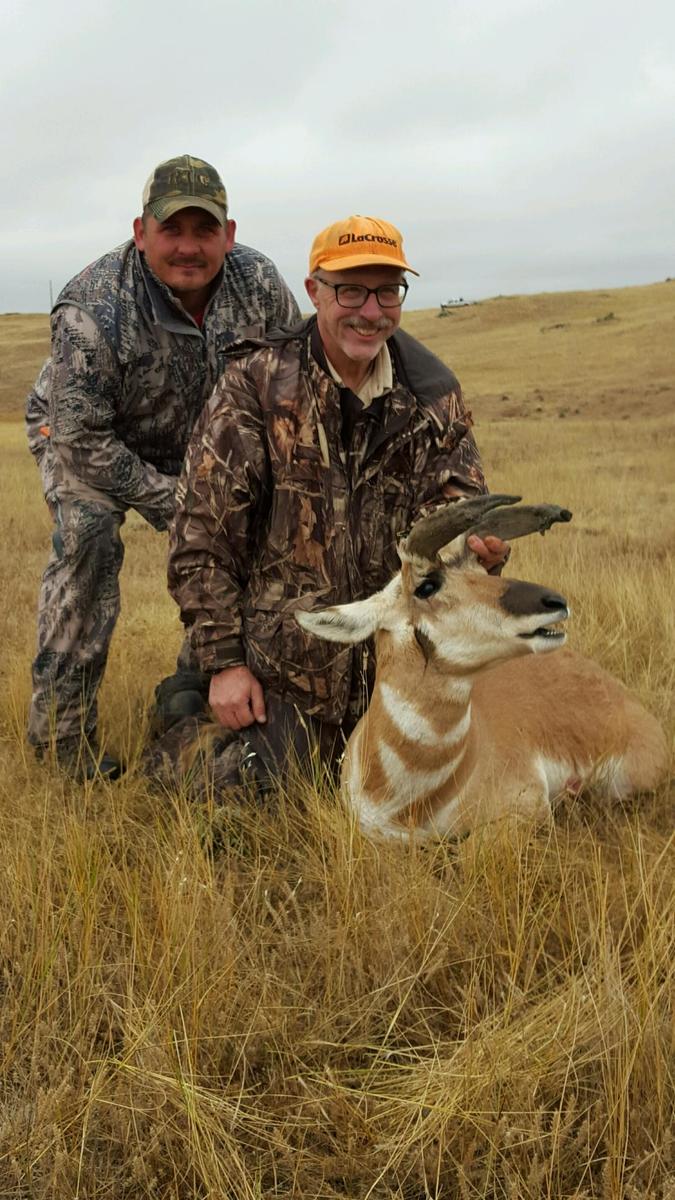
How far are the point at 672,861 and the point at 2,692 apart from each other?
3709 mm

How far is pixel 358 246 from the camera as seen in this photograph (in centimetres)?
409

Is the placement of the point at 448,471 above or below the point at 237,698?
above

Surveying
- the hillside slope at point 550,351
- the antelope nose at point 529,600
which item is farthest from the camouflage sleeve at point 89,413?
the hillside slope at point 550,351

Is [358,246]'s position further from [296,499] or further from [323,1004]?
[323,1004]

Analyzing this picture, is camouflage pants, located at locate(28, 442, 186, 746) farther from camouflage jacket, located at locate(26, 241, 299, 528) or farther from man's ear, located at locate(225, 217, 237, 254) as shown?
man's ear, located at locate(225, 217, 237, 254)

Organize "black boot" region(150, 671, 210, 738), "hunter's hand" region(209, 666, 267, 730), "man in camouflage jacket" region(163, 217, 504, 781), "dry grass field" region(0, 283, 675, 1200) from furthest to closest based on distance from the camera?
"black boot" region(150, 671, 210, 738) → "hunter's hand" region(209, 666, 267, 730) → "man in camouflage jacket" region(163, 217, 504, 781) → "dry grass field" region(0, 283, 675, 1200)

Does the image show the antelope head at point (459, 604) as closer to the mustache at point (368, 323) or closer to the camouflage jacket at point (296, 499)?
the camouflage jacket at point (296, 499)

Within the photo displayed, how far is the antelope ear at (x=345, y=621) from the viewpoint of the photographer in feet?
12.5

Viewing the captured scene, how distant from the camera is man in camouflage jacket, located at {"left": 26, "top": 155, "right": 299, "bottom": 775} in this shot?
4.79 m

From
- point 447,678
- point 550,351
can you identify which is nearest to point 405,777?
point 447,678

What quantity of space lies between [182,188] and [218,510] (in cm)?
156

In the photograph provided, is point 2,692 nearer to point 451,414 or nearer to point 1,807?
point 1,807

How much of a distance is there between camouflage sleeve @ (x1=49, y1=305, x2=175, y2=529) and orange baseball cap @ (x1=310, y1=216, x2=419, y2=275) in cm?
126

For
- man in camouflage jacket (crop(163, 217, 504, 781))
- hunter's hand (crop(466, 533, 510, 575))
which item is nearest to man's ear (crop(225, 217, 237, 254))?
man in camouflage jacket (crop(163, 217, 504, 781))
